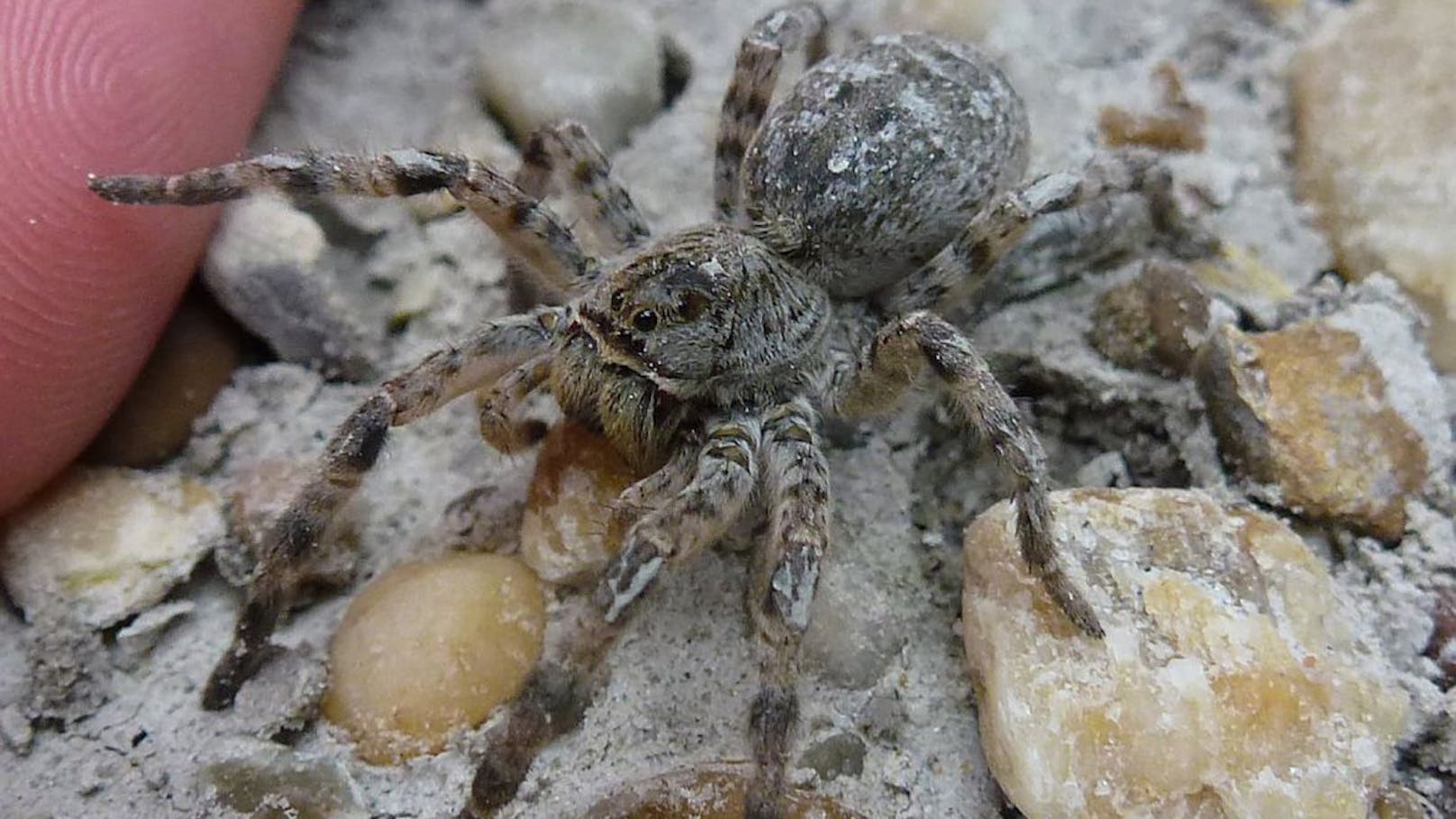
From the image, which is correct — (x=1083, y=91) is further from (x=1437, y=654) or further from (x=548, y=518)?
(x=548, y=518)

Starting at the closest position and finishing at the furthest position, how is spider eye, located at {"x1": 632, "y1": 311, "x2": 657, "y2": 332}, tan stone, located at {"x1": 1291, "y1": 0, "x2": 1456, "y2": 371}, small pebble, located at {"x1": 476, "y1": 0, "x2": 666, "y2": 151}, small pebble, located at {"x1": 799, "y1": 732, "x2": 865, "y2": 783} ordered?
1. small pebble, located at {"x1": 799, "y1": 732, "x2": 865, "y2": 783}
2. spider eye, located at {"x1": 632, "y1": 311, "x2": 657, "y2": 332}
3. tan stone, located at {"x1": 1291, "y1": 0, "x2": 1456, "y2": 371}
4. small pebble, located at {"x1": 476, "y1": 0, "x2": 666, "y2": 151}

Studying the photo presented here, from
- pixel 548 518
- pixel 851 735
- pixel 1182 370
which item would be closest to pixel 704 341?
pixel 548 518

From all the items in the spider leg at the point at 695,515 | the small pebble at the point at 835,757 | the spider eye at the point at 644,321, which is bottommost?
the small pebble at the point at 835,757

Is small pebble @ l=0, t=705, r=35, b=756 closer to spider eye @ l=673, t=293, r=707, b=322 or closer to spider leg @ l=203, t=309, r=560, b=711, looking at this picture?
spider leg @ l=203, t=309, r=560, b=711

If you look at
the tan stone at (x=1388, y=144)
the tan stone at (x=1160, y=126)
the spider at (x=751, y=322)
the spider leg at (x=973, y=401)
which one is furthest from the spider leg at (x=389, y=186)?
the tan stone at (x=1388, y=144)

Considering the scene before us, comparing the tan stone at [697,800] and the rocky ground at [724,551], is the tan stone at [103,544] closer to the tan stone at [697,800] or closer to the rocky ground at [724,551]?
the rocky ground at [724,551]

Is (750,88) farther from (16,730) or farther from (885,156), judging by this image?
(16,730)

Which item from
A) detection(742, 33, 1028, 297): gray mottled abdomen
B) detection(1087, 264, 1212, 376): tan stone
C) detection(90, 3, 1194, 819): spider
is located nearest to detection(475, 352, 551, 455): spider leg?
detection(90, 3, 1194, 819): spider
